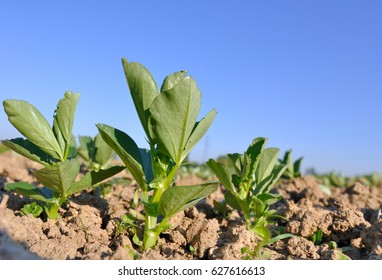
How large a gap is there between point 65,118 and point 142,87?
0.55 meters

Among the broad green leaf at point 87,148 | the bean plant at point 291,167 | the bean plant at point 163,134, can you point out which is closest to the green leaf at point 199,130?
the bean plant at point 163,134

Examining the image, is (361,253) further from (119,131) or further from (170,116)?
(119,131)

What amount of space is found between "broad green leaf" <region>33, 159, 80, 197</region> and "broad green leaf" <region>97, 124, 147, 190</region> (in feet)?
0.82

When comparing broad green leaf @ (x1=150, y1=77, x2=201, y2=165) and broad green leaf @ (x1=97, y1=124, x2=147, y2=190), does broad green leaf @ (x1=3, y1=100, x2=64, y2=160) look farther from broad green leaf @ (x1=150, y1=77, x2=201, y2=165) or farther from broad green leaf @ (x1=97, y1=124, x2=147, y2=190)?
broad green leaf @ (x1=150, y1=77, x2=201, y2=165)

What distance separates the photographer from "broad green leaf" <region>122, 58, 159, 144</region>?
7.69ft

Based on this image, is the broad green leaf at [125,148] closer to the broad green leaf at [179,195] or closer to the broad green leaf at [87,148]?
the broad green leaf at [179,195]

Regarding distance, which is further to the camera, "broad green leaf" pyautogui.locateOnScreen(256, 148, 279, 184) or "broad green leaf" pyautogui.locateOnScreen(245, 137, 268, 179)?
"broad green leaf" pyautogui.locateOnScreen(256, 148, 279, 184)

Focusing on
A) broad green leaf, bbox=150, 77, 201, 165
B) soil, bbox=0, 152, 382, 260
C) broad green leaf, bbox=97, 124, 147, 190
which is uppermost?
broad green leaf, bbox=150, 77, 201, 165

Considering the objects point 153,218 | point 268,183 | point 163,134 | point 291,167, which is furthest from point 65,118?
point 291,167

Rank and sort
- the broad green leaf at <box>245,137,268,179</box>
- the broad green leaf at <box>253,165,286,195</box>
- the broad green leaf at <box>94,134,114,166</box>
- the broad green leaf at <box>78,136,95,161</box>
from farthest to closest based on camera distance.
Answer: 1. the broad green leaf at <box>78,136,95,161</box>
2. the broad green leaf at <box>94,134,114,166</box>
3. the broad green leaf at <box>253,165,286,195</box>
4. the broad green leaf at <box>245,137,268,179</box>

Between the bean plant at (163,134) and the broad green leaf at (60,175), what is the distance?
0.26m

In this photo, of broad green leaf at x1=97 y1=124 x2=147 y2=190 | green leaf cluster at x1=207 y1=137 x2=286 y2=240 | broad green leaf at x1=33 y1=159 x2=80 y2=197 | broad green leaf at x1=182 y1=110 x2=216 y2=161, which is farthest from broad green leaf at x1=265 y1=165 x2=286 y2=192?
broad green leaf at x1=33 y1=159 x2=80 y2=197
